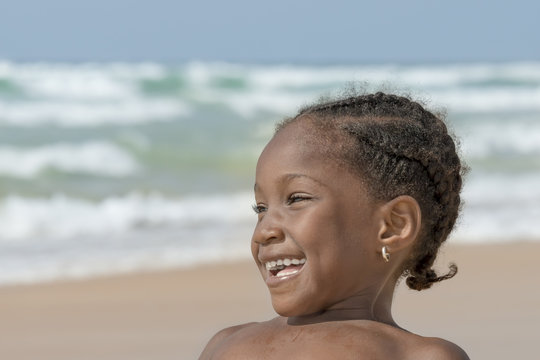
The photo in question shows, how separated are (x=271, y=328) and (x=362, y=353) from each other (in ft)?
1.02

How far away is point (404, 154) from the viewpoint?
9.93 ft

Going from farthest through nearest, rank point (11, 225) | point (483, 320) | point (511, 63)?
point (511, 63)
point (11, 225)
point (483, 320)

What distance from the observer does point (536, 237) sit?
9.11 meters

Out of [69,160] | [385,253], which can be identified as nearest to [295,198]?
[385,253]

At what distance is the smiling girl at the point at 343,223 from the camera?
115 inches

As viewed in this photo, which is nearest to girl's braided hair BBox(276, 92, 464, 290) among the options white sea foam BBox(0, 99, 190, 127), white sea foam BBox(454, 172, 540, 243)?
white sea foam BBox(454, 172, 540, 243)

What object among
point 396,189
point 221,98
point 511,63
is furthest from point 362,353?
point 511,63

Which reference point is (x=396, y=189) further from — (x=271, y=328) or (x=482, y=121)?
(x=482, y=121)

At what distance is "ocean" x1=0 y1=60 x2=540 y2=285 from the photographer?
8945mm

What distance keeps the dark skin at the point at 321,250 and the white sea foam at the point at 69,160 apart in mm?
9612

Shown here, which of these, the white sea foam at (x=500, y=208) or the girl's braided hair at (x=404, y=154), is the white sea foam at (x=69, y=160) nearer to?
the white sea foam at (x=500, y=208)

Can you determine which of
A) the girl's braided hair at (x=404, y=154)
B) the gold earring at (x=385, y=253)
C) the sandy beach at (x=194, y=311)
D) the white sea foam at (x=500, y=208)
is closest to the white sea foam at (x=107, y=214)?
the sandy beach at (x=194, y=311)

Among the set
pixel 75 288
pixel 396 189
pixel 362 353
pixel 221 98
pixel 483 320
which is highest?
pixel 221 98

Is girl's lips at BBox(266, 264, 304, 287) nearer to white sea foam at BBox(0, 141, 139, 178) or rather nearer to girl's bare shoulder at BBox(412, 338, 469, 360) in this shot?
girl's bare shoulder at BBox(412, 338, 469, 360)
